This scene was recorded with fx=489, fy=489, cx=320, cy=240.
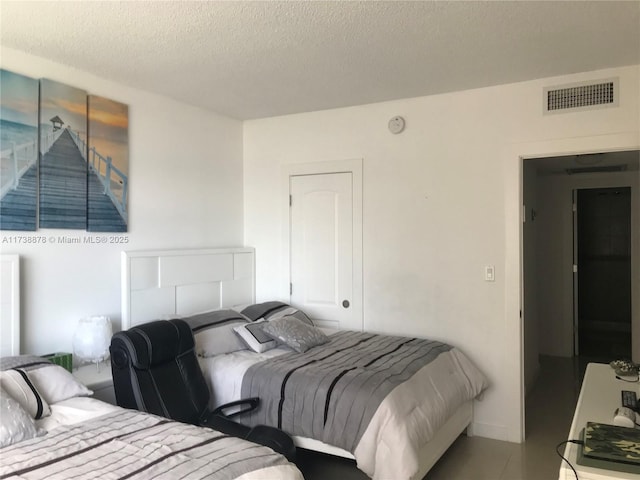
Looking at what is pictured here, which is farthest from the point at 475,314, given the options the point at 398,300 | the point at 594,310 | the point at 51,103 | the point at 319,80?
the point at 594,310

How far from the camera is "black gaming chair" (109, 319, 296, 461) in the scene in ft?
8.96

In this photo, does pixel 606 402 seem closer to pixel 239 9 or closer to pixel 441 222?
pixel 441 222

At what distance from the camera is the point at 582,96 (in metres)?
3.37

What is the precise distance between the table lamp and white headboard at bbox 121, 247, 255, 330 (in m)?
0.38

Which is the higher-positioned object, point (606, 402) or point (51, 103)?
point (51, 103)

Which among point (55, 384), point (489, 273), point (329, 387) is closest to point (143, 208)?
point (55, 384)

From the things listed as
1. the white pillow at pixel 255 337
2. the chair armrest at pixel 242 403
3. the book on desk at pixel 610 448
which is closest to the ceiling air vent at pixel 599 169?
the white pillow at pixel 255 337

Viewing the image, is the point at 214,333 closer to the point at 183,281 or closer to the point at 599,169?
the point at 183,281

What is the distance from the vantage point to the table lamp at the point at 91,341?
306cm

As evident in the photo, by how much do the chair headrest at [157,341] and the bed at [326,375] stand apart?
0.36 metres

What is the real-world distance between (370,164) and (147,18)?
7.16 feet

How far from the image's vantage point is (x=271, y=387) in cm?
302

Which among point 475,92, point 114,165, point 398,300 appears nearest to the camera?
point 114,165

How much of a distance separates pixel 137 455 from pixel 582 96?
3443 mm
